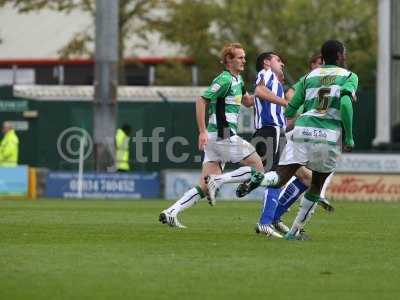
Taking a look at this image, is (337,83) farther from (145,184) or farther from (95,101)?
(95,101)

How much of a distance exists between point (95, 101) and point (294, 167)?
20741mm

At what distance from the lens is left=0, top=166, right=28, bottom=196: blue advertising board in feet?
105

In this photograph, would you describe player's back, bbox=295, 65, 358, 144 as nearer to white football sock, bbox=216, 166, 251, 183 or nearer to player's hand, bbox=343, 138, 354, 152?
player's hand, bbox=343, 138, 354, 152

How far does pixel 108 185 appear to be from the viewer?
3238 cm

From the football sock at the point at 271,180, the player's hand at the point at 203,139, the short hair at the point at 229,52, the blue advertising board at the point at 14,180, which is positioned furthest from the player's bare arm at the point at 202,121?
the blue advertising board at the point at 14,180

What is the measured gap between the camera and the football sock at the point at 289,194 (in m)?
15.2

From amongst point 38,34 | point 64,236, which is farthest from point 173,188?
point 38,34

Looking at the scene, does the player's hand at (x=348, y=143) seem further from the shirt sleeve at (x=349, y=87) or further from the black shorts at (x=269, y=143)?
the black shorts at (x=269, y=143)

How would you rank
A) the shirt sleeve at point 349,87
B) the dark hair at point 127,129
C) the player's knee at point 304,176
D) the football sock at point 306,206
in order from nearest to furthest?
the shirt sleeve at point 349,87
the football sock at point 306,206
the player's knee at point 304,176
the dark hair at point 127,129

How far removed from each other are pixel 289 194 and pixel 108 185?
1740 cm

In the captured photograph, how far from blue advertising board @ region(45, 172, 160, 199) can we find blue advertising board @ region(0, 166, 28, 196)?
67cm

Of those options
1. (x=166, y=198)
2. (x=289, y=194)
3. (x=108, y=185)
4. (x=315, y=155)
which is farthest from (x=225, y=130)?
(x=108, y=185)

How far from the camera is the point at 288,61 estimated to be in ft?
172

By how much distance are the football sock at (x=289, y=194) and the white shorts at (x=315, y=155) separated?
32.8 inches
